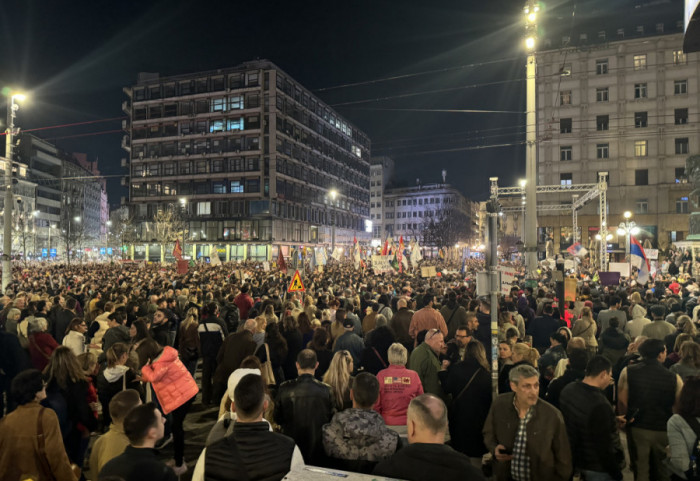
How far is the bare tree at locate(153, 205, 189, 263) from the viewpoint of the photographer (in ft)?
220

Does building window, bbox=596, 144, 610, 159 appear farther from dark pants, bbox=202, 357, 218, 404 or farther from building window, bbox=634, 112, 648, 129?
dark pants, bbox=202, 357, 218, 404

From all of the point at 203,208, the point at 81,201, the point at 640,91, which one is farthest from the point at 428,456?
the point at 81,201

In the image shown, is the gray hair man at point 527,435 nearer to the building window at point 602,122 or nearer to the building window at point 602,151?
the building window at point 602,151

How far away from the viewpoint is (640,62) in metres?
49.6

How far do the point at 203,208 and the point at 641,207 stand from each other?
189ft

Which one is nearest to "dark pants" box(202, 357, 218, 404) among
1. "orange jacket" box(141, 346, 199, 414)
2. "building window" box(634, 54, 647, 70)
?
"orange jacket" box(141, 346, 199, 414)

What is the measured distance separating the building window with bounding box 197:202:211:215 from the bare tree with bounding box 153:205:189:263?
2859 millimetres

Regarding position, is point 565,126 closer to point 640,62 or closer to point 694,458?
point 640,62

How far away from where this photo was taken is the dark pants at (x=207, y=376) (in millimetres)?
8570

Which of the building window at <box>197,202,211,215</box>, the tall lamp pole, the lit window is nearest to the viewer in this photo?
the tall lamp pole

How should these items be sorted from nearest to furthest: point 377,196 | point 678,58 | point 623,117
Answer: point 678,58
point 623,117
point 377,196

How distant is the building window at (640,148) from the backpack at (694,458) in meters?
54.3

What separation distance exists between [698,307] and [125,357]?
11.4 metres

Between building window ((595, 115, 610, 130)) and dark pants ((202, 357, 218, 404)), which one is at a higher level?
building window ((595, 115, 610, 130))
